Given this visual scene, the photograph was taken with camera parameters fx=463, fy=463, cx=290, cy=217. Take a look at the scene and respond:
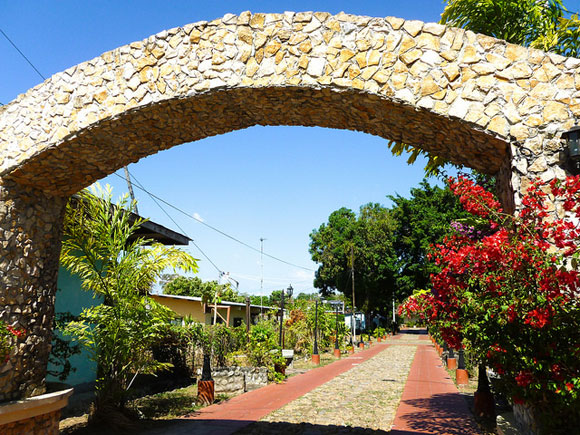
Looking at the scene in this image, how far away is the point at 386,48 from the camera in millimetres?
4609

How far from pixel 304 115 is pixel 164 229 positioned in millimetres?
6587

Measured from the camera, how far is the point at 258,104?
5.09 m

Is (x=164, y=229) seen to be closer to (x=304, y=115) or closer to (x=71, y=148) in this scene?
(x=71, y=148)

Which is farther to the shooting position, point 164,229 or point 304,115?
point 164,229

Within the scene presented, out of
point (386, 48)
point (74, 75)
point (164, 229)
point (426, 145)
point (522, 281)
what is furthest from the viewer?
point (164, 229)

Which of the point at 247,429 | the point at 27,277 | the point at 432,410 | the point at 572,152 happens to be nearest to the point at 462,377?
the point at 432,410

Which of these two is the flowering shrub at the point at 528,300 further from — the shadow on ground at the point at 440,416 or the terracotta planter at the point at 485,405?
the terracotta planter at the point at 485,405

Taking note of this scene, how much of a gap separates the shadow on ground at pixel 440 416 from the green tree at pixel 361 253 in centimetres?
2660

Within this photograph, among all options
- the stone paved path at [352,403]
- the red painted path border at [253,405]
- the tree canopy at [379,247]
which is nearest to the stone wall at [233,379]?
the red painted path border at [253,405]

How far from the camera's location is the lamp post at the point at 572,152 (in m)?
3.83

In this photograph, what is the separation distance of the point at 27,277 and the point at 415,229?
100ft

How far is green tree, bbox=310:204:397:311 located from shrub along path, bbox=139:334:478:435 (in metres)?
23.9

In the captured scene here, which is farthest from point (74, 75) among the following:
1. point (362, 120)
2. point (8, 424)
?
point (8, 424)

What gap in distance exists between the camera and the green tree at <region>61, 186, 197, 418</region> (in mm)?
7438
